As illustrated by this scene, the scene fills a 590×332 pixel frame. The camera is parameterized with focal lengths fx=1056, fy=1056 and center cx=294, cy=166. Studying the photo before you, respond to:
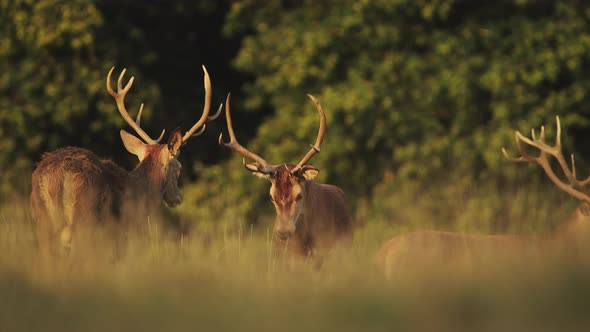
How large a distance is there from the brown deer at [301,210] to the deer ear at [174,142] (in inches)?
12.4

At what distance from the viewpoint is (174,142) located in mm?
7938

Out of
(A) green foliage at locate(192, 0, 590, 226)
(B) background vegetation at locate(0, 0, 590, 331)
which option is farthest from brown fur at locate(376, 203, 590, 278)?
(A) green foliage at locate(192, 0, 590, 226)

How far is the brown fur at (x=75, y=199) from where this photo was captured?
6.71 metres

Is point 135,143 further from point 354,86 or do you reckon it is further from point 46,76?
point 46,76

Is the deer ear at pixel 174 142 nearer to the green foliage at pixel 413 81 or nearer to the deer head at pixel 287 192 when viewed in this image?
the deer head at pixel 287 192

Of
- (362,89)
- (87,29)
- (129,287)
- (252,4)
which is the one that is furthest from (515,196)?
(129,287)

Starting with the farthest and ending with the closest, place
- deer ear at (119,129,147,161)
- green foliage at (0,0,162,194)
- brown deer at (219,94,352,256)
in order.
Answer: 1. green foliage at (0,0,162,194)
2. deer ear at (119,129,147,161)
3. brown deer at (219,94,352,256)

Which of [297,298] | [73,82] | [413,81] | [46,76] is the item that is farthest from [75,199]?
[413,81]

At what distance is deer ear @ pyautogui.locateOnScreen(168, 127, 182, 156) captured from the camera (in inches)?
309

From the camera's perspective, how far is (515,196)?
1327cm

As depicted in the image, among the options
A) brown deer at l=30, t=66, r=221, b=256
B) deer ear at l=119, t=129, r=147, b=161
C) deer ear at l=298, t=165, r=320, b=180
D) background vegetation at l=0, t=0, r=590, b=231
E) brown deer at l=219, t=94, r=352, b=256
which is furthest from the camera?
background vegetation at l=0, t=0, r=590, b=231

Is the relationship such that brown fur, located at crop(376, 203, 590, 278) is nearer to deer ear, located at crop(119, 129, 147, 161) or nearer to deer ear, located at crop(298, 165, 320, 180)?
deer ear, located at crop(298, 165, 320, 180)

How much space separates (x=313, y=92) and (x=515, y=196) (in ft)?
9.68

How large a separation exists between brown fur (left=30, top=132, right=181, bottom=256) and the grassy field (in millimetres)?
1065
